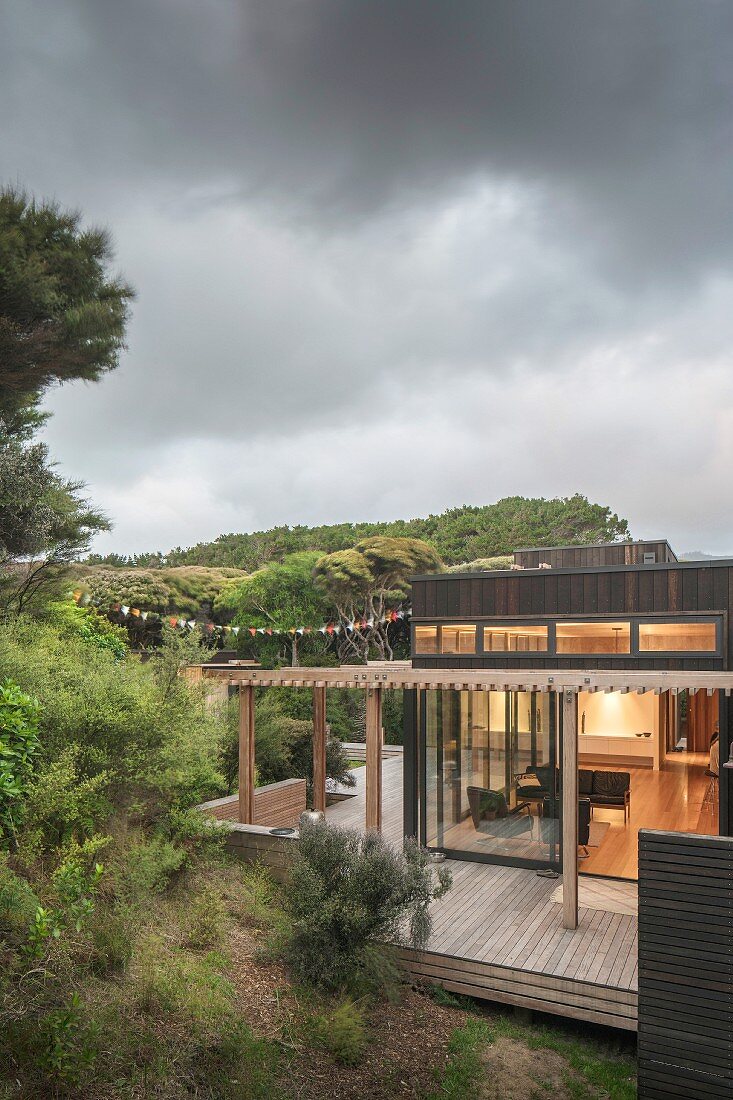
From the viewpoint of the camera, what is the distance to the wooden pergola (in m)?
7.09

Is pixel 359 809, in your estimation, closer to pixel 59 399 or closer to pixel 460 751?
pixel 460 751

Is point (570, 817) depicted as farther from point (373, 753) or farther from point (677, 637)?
point (677, 637)

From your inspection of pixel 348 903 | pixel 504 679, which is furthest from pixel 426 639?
pixel 348 903

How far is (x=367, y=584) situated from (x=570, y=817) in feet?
79.6

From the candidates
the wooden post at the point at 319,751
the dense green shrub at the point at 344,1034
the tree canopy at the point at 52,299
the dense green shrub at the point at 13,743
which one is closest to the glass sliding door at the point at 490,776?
the wooden post at the point at 319,751

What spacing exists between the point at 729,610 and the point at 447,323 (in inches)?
792

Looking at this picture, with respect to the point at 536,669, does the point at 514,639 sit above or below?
above

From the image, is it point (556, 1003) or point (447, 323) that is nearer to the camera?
point (556, 1003)

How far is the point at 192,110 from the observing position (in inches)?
486

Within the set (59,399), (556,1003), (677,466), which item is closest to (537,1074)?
(556,1003)

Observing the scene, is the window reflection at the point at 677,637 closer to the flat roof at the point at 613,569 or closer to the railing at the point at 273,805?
the flat roof at the point at 613,569

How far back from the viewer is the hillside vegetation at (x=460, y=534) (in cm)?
4062

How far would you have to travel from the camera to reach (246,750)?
31.7 feet

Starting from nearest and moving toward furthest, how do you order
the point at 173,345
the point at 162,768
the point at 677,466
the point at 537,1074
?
1. the point at 537,1074
2. the point at 162,768
3. the point at 173,345
4. the point at 677,466
